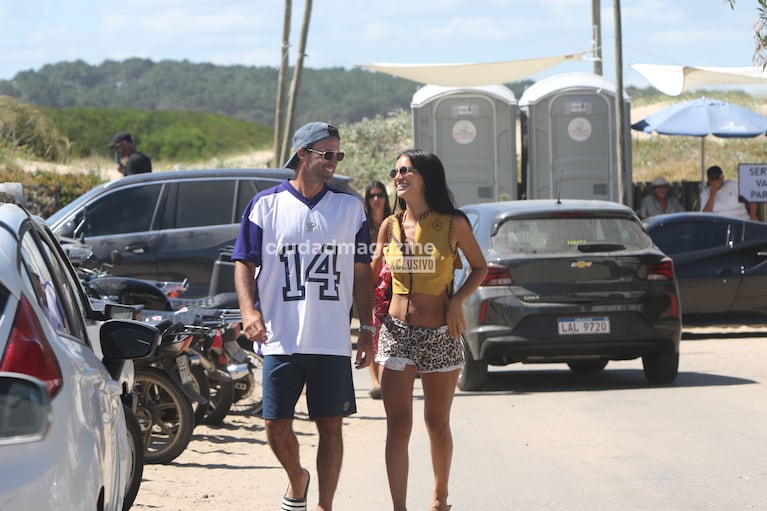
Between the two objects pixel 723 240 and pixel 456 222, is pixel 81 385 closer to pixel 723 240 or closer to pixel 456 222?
pixel 456 222

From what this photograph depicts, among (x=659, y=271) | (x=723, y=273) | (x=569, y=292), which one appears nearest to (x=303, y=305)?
(x=569, y=292)

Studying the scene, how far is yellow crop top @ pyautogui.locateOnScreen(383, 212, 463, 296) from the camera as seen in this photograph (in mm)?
7316

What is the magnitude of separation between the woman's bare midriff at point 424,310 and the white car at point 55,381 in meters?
2.20

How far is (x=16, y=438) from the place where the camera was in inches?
139

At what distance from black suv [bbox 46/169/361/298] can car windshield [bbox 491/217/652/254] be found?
3.51 m

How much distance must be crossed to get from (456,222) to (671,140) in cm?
4912

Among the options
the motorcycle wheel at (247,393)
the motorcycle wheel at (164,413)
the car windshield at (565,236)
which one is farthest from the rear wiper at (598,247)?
the motorcycle wheel at (164,413)

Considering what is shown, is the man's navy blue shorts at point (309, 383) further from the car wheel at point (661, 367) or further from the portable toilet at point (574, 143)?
the portable toilet at point (574, 143)

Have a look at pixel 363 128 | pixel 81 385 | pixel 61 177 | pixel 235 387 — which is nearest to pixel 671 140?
pixel 363 128

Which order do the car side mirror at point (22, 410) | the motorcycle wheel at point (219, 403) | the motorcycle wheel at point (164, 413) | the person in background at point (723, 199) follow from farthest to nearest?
the person in background at point (723, 199) < the motorcycle wheel at point (219, 403) < the motorcycle wheel at point (164, 413) < the car side mirror at point (22, 410)

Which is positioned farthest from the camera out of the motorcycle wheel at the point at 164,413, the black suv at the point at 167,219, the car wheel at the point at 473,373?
the black suv at the point at 167,219

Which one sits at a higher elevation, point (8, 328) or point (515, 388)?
point (8, 328)

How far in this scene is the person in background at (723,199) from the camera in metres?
22.7

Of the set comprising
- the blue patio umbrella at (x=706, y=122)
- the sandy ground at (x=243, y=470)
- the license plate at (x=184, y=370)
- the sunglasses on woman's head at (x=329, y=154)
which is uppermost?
the blue patio umbrella at (x=706, y=122)
